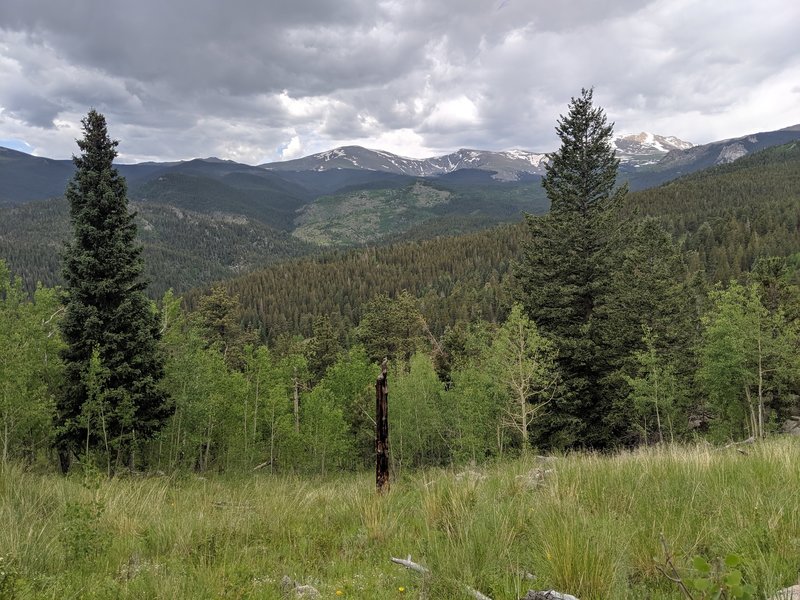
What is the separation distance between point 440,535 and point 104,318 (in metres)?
20.8

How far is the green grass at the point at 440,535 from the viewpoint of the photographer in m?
3.55

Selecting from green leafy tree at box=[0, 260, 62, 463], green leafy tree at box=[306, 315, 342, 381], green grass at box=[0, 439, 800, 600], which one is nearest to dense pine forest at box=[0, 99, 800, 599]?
green grass at box=[0, 439, 800, 600]

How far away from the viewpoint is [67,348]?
19969mm

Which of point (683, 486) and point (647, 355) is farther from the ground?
point (683, 486)

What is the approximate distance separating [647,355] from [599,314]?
14.9 ft

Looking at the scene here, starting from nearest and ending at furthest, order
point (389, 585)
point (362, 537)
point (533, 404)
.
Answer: point (389, 585) < point (362, 537) < point (533, 404)

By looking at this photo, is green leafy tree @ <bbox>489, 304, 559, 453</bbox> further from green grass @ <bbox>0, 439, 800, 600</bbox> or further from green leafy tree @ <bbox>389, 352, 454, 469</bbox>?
green grass @ <bbox>0, 439, 800, 600</bbox>

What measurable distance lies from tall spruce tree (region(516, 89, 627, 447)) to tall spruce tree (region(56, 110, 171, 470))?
62.9 ft

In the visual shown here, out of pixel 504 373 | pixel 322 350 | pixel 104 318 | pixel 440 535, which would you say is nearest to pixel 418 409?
pixel 504 373

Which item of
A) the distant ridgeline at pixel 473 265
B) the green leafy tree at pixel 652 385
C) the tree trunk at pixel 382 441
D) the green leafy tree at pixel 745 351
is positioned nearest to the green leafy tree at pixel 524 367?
the green leafy tree at pixel 652 385

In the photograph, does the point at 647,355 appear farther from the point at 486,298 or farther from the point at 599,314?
the point at 486,298

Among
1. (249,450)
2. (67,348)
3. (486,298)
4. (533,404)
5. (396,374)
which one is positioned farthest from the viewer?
(486,298)

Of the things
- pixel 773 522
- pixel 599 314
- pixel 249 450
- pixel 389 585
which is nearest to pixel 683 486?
pixel 773 522

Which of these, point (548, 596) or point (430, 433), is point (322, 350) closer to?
point (430, 433)
